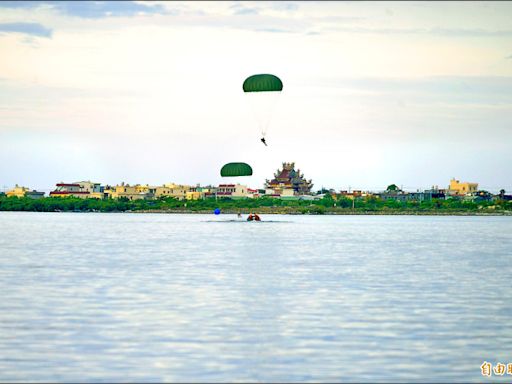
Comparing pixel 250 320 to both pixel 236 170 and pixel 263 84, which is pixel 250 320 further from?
pixel 236 170

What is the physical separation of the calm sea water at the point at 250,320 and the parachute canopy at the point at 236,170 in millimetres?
59013

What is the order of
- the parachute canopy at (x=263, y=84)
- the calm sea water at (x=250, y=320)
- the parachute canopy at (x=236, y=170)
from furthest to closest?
the parachute canopy at (x=236, y=170) < the parachute canopy at (x=263, y=84) < the calm sea water at (x=250, y=320)

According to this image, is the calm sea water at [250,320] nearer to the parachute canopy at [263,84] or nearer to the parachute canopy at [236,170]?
the parachute canopy at [263,84]

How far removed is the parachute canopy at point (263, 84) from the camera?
77188 millimetres

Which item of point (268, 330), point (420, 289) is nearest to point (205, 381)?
point (268, 330)

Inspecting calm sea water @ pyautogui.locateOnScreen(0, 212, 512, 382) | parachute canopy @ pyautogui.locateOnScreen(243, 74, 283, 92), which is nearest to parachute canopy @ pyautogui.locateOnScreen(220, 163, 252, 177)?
parachute canopy @ pyautogui.locateOnScreen(243, 74, 283, 92)

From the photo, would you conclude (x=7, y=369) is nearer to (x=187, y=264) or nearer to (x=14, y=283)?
(x=14, y=283)

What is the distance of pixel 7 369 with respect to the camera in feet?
61.5

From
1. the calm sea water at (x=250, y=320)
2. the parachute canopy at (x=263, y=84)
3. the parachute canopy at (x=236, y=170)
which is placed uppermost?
the parachute canopy at (x=263, y=84)

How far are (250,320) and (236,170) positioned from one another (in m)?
83.1

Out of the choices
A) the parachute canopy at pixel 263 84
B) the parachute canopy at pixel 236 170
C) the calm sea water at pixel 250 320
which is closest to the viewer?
the calm sea water at pixel 250 320

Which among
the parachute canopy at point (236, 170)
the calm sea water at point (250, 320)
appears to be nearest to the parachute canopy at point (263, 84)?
the parachute canopy at point (236, 170)

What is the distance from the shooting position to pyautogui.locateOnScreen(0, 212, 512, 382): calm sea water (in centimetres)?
1895

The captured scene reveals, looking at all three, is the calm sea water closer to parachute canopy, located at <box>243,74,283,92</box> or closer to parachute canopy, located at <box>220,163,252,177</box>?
parachute canopy, located at <box>243,74,283,92</box>
